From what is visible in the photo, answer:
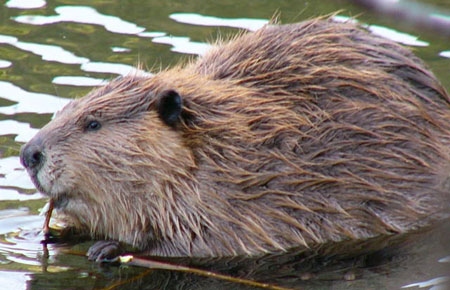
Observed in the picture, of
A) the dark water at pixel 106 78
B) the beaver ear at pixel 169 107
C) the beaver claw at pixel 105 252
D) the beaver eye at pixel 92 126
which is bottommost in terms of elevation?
the beaver claw at pixel 105 252

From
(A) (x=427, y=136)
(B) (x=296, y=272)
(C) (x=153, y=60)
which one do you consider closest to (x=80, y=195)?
(B) (x=296, y=272)

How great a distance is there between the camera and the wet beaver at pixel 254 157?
11.1ft

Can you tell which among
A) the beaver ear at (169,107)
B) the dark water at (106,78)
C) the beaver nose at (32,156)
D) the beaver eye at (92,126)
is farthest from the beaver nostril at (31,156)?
the beaver ear at (169,107)

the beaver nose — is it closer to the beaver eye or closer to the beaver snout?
the beaver snout

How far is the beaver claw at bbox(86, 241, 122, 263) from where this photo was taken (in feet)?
11.0

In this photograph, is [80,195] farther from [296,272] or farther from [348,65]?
[348,65]

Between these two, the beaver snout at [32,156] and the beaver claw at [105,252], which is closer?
the beaver snout at [32,156]

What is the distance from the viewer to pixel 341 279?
10.3 feet

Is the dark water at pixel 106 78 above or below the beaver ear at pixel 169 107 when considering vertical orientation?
below

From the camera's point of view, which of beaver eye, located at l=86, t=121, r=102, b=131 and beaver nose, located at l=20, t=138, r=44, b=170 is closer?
beaver nose, located at l=20, t=138, r=44, b=170

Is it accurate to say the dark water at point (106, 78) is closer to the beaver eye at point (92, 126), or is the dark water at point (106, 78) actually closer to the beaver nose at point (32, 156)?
the beaver nose at point (32, 156)

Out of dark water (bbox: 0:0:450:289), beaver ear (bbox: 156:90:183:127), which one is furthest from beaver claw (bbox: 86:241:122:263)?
beaver ear (bbox: 156:90:183:127)

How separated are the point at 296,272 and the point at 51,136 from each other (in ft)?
3.88

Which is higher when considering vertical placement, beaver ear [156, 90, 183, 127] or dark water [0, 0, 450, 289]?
beaver ear [156, 90, 183, 127]
